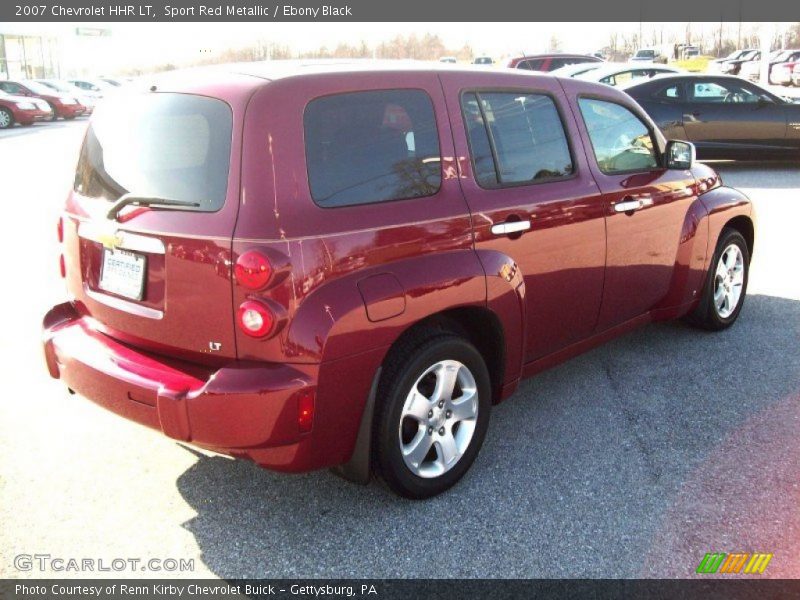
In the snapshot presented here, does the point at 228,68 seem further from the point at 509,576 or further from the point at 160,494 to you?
the point at 509,576

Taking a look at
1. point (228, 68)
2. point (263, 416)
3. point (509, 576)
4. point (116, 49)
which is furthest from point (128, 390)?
point (116, 49)

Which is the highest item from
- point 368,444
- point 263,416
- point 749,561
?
point 263,416

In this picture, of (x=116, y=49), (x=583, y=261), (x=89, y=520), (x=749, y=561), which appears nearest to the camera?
(x=749, y=561)

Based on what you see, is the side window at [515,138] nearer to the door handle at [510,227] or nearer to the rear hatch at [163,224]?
the door handle at [510,227]

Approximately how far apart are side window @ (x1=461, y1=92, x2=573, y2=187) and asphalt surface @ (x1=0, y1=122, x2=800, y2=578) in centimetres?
135

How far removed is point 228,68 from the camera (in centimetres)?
341

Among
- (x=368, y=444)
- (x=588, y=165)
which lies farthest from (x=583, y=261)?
(x=368, y=444)

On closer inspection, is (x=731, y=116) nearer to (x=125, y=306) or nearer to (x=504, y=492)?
(x=504, y=492)

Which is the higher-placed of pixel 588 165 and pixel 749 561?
pixel 588 165

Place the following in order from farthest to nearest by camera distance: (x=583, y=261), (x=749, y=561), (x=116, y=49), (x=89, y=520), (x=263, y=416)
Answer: (x=116, y=49) → (x=583, y=261) → (x=89, y=520) → (x=749, y=561) → (x=263, y=416)

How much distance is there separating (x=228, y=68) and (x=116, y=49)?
8163 cm

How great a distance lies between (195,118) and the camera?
3139 millimetres

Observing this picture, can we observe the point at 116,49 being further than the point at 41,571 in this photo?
Yes

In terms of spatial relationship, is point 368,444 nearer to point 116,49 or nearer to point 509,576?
point 509,576
